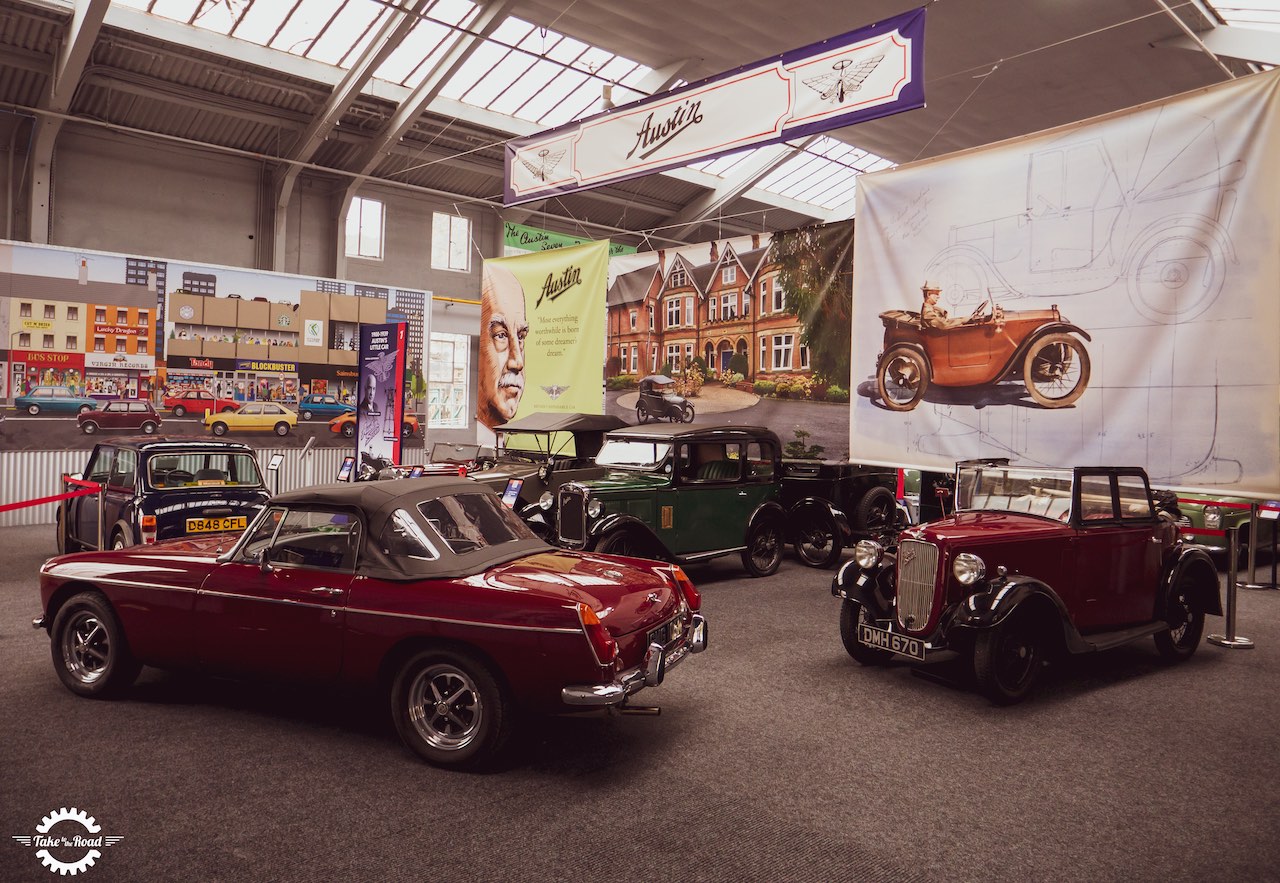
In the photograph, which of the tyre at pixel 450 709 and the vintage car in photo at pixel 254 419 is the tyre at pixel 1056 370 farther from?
the vintage car in photo at pixel 254 419

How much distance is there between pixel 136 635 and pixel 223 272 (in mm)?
11434

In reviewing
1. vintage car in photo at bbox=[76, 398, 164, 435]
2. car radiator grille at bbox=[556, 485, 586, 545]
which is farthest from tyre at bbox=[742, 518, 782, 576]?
vintage car in photo at bbox=[76, 398, 164, 435]

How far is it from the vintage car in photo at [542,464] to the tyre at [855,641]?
3328 millimetres

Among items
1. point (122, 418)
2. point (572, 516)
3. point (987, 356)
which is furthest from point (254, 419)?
point (987, 356)

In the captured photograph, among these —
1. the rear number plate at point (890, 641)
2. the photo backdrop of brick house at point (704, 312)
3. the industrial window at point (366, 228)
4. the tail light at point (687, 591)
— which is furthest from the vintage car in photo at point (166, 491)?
the industrial window at point (366, 228)

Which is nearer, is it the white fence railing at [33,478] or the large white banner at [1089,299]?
the large white banner at [1089,299]

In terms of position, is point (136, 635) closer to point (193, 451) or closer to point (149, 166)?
point (193, 451)

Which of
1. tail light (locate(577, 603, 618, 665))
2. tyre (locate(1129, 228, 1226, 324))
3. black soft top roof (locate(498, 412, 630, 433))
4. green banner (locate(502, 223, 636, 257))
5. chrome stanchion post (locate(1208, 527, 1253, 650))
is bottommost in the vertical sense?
chrome stanchion post (locate(1208, 527, 1253, 650))

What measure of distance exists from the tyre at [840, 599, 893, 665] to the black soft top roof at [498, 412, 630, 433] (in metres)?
5.05

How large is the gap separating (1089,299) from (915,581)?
326 cm

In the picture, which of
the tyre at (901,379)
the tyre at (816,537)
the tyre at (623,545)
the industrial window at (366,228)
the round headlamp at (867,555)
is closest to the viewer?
the round headlamp at (867,555)

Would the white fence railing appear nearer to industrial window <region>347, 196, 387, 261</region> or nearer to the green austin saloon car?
the green austin saloon car

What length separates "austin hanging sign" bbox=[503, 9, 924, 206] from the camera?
6363 mm

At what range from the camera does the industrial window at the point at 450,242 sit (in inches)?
801
